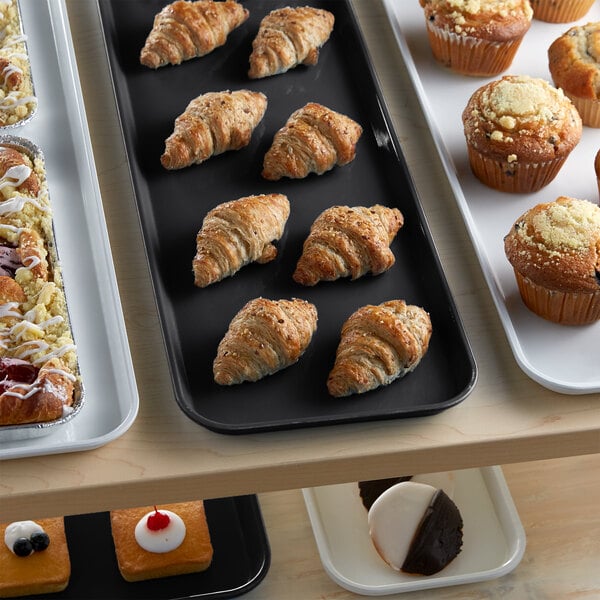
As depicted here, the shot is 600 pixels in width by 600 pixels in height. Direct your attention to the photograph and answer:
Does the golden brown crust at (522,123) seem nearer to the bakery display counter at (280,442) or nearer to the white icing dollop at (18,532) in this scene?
the bakery display counter at (280,442)

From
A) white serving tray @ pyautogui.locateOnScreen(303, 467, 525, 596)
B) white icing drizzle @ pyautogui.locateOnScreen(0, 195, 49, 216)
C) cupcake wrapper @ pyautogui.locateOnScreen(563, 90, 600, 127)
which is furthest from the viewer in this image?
white serving tray @ pyautogui.locateOnScreen(303, 467, 525, 596)

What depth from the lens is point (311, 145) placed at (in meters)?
1.72

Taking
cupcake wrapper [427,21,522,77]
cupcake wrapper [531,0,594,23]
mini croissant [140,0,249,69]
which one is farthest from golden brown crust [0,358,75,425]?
cupcake wrapper [531,0,594,23]

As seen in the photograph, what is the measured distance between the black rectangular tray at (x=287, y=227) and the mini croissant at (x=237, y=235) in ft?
0.08

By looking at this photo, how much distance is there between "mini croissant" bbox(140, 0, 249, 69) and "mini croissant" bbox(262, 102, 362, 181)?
253 mm

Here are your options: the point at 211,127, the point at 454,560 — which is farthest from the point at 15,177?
the point at 454,560

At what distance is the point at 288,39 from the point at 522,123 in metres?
0.45

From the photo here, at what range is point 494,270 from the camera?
165cm

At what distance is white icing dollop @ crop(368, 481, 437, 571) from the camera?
1.94m

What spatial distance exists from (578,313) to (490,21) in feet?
1.97

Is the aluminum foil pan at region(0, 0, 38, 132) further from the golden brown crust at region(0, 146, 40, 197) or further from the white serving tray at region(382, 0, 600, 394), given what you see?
the white serving tray at region(382, 0, 600, 394)

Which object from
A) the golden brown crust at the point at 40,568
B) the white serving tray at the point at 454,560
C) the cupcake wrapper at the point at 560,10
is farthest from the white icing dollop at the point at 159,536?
the cupcake wrapper at the point at 560,10

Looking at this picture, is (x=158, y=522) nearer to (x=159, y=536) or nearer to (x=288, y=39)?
(x=159, y=536)

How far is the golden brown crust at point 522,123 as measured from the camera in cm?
170
